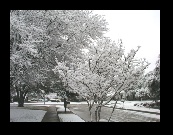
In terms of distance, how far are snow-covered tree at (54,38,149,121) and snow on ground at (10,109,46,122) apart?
72.6 inches

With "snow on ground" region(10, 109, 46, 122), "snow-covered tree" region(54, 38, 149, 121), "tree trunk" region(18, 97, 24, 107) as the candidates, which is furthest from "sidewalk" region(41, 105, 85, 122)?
"snow-covered tree" region(54, 38, 149, 121)

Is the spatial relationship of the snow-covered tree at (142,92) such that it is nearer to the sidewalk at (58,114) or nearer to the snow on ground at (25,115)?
the sidewalk at (58,114)

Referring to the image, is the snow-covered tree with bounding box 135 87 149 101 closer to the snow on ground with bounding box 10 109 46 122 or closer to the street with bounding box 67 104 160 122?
the street with bounding box 67 104 160 122

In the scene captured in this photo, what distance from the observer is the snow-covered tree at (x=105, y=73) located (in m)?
7.89

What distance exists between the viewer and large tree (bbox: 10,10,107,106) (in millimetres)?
8805

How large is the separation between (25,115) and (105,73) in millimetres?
3050

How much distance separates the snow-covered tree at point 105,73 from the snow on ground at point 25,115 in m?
1.84

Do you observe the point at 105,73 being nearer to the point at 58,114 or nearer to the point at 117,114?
the point at 117,114

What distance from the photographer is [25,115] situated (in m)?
Answer: 9.15

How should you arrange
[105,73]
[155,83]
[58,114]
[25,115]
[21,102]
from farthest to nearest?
[58,114]
[21,102]
[25,115]
[155,83]
[105,73]

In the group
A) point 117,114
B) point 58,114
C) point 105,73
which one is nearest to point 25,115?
point 58,114
